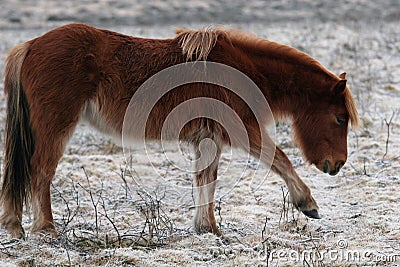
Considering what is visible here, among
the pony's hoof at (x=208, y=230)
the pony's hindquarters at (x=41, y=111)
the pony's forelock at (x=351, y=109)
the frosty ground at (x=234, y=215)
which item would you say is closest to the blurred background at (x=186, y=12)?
the frosty ground at (x=234, y=215)

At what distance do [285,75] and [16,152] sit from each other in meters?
2.50

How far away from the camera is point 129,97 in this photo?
16.4 ft

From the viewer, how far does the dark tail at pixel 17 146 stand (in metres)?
4.90

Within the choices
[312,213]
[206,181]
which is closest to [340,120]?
[312,213]

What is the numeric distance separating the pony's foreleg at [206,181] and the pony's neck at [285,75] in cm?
69

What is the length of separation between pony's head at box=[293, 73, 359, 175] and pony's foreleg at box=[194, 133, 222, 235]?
913 millimetres

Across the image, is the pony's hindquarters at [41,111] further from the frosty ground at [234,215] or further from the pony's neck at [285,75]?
the pony's neck at [285,75]

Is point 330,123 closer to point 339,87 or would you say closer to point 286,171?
point 339,87

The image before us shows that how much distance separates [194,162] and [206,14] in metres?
15.8

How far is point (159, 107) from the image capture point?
5035 millimetres

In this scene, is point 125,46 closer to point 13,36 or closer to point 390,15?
point 13,36

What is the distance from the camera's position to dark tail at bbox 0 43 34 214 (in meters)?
4.90

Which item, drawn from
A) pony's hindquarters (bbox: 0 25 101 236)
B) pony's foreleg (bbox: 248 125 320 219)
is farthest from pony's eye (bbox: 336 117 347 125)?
pony's hindquarters (bbox: 0 25 101 236)

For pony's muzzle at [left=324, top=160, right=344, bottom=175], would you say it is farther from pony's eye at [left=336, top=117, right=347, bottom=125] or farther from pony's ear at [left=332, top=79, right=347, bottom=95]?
pony's ear at [left=332, top=79, right=347, bottom=95]
